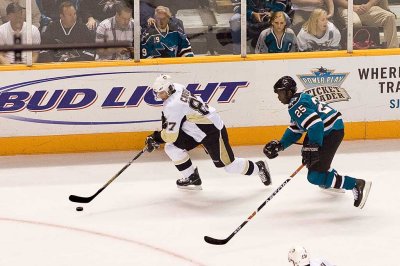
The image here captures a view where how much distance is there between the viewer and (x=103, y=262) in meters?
5.67

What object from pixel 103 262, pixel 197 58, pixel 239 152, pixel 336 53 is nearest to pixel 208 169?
pixel 239 152

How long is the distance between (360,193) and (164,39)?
2.37 metres

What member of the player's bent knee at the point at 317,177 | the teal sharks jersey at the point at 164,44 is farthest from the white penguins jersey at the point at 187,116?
the teal sharks jersey at the point at 164,44

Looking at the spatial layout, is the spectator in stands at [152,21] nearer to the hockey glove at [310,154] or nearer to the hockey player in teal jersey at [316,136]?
the hockey player in teal jersey at [316,136]

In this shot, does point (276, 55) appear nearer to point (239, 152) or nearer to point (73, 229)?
point (239, 152)

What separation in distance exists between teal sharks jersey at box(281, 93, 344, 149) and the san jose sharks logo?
1.63m

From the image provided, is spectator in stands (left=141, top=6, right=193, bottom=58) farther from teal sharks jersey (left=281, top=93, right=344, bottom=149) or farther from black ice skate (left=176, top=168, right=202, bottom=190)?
teal sharks jersey (left=281, top=93, right=344, bottom=149)

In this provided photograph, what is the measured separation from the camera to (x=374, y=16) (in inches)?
323

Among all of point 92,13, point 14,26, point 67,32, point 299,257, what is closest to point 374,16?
point 92,13

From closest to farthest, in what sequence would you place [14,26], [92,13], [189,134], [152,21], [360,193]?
[360,193] → [189,134] → [14,26] → [92,13] → [152,21]

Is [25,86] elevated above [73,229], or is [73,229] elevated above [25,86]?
[25,86]

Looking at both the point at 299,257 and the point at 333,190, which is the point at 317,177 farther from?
the point at 299,257

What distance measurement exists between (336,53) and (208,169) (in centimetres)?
150

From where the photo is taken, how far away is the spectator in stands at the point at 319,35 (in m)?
8.17
